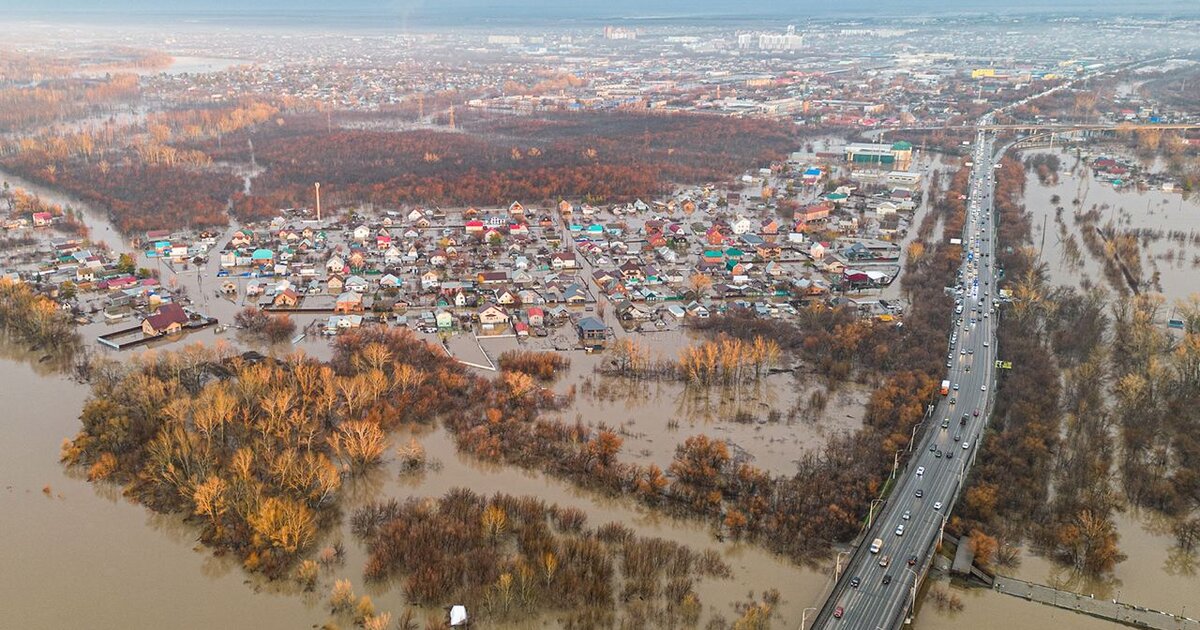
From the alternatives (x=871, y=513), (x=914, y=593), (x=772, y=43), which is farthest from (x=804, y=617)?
(x=772, y=43)

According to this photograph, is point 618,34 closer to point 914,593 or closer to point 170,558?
point 170,558

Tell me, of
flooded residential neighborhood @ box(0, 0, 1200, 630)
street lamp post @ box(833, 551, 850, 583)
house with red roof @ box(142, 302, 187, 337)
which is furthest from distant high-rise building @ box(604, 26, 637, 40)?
street lamp post @ box(833, 551, 850, 583)

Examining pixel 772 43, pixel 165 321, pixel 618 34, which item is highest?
pixel 618 34

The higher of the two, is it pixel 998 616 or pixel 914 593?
pixel 914 593

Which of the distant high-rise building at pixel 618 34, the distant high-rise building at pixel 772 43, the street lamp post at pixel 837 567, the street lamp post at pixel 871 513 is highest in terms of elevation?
the distant high-rise building at pixel 618 34

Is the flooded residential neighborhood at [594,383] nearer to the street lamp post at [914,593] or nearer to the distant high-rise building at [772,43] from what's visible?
the street lamp post at [914,593]

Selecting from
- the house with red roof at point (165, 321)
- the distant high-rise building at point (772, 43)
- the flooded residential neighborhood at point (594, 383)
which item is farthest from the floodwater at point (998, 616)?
the distant high-rise building at point (772, 43)

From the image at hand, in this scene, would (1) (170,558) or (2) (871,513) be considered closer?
(1) (170,558)

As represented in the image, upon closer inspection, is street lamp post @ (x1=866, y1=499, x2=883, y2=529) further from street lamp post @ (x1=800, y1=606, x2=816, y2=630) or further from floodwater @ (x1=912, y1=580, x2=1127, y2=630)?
street lamp post @ (x1=800, y1=606, x2=816, y2=630)

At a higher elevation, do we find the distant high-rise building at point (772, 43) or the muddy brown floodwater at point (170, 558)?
the distant high-rise building at point (772, 43)
